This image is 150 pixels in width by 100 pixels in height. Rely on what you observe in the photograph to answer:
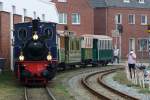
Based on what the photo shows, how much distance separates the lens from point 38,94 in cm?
2461

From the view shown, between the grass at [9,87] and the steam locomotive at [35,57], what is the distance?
26.5 inches

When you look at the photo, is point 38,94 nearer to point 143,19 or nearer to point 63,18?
point 63,18

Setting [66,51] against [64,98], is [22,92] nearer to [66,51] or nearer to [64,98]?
[64,98]

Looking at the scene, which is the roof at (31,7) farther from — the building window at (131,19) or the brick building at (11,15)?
the building window at (131,19)

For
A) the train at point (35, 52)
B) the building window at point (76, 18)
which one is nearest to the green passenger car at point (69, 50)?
the train at point (35, 52)

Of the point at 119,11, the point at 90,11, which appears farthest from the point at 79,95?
the point at 119,11

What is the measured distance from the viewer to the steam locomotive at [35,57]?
2750cm

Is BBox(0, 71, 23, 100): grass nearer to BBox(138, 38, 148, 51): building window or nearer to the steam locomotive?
the steam locomotive

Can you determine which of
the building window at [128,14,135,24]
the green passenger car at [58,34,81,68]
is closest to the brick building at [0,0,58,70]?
the green passenger car at [58,34,81,68]

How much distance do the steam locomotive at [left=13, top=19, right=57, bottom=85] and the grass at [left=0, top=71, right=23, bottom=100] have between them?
26.5 inches

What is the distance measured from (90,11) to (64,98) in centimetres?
5187

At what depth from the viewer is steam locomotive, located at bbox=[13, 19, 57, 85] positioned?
27.5 meters

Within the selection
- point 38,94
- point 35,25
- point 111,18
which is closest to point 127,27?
point 111,18

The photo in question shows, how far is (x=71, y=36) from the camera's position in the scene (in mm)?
42312
